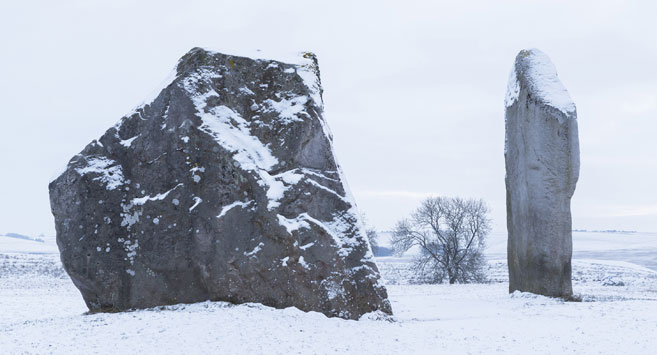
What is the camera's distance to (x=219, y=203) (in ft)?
40.6

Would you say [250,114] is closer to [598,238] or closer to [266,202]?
[266,202]

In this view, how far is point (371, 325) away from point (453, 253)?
24.4 meters

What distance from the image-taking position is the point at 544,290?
16.2m

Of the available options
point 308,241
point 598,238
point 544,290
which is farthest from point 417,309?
point 598,238

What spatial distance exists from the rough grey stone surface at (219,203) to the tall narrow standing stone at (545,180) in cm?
602

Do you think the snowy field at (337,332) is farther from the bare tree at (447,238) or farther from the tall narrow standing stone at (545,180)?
the bare tree at (447,238)

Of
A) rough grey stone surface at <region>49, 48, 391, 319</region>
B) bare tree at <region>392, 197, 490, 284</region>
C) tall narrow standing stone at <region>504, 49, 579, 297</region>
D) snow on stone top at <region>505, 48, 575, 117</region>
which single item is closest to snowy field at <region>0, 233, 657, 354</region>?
rough grey stone surface at <region>49, 48, 391, 319</region>

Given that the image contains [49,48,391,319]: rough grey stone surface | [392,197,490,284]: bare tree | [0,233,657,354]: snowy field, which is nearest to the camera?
[0,233,657,354]: snowy field

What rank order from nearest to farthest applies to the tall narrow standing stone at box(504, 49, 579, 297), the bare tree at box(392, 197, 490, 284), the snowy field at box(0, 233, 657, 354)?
the snowy field at box(0, 233, 657, 354) < the tall narrow standing stone at box(504, 49, 579, 297) < the bare tree at box(392, 197, 490, 284)

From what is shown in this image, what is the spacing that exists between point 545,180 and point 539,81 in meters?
2.76

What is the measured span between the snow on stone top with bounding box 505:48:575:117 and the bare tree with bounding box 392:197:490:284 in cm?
1776

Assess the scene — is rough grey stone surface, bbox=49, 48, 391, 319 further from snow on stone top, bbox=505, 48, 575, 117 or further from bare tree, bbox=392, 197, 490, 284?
bare tree, bbox=392, 197, 490, 284

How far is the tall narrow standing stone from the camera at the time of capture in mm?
15844

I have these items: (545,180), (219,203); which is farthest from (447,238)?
(219,203)
